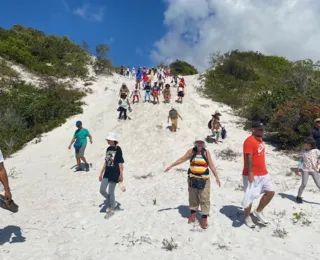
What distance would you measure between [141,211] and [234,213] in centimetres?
206

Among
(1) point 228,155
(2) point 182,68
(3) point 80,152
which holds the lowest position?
(3) point 80,152

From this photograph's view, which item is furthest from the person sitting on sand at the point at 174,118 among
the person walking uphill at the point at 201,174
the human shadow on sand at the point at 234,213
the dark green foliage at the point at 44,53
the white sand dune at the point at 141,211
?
the dark green foliage at the point at 44,53

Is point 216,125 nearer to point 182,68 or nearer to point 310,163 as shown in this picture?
point 310,163

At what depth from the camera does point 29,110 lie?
18.3 metres

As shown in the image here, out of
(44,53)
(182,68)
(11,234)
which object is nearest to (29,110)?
(11,234)

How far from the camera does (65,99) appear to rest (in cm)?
2214

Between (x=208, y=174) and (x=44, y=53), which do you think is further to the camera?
(x=44, y=53)

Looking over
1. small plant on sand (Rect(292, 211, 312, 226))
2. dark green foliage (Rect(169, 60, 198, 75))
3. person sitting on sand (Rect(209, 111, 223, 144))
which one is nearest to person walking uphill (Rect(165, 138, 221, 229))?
small plant on sand (Rect(292, 211, 312, 226))

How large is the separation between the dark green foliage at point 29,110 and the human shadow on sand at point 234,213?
11006 millimetres

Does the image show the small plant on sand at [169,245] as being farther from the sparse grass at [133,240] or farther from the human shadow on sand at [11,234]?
the human shadow on sand at [11,234]

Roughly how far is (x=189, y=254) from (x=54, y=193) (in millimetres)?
5401

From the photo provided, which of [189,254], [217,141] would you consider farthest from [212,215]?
[217,141]

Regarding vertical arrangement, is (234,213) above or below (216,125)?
below

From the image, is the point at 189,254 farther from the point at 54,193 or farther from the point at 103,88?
the point at 103,88
